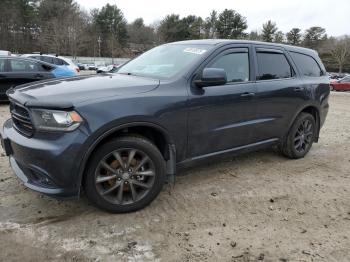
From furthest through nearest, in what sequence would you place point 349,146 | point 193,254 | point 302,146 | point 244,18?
point 244,18
point 349,146
point 302,146
point 193,254

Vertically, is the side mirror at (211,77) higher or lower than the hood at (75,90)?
higher

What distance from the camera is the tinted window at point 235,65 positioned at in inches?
167

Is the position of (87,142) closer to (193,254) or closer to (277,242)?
(193,254)

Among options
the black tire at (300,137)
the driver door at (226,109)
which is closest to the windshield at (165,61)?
the driver door at (226,109)

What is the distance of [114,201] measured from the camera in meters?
3.47

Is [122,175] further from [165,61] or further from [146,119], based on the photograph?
[165,61]

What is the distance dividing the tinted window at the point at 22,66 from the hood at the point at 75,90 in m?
7.01

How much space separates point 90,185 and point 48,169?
16.4 inches

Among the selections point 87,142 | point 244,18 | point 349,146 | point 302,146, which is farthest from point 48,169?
point 244,18

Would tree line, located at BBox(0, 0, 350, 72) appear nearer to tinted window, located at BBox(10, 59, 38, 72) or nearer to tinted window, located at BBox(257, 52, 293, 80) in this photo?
tinted window, located at BBox(10, 59, 38, 72)

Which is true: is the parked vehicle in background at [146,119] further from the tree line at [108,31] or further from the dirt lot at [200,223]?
the tree line at [108,31]

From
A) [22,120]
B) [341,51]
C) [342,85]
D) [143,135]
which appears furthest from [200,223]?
[341,51]

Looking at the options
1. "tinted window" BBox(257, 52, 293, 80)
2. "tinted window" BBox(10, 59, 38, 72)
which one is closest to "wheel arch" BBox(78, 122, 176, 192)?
"tinted window" BBox(257, 52, 293, 80)

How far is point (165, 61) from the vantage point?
170 inches
